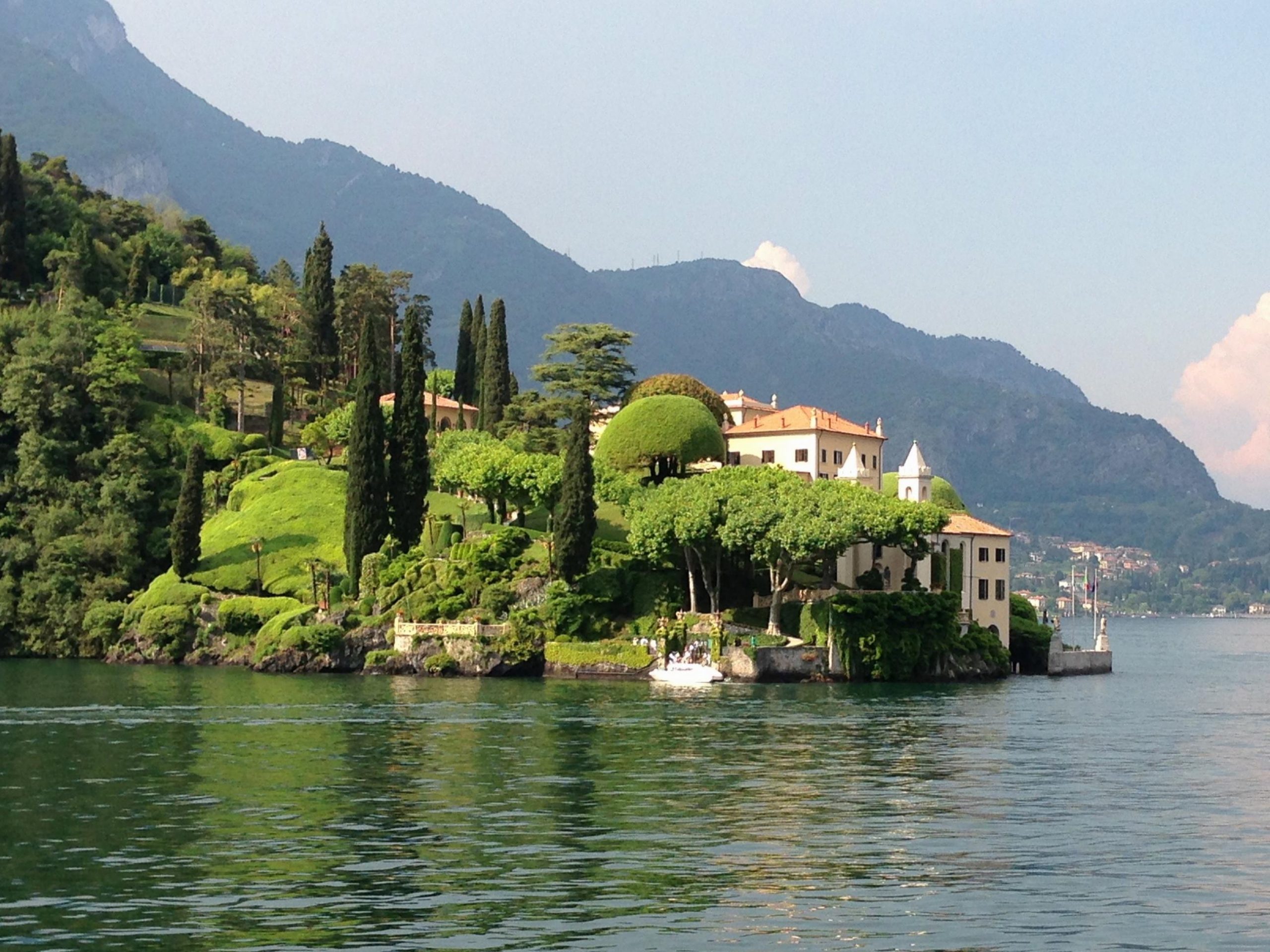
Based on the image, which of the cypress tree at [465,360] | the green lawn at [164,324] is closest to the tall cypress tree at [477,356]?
the cypress tree at [465,360]

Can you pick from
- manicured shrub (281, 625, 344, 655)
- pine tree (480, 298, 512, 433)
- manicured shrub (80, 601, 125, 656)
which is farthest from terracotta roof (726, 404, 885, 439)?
manicured shrub (80, 601, 125, 656)

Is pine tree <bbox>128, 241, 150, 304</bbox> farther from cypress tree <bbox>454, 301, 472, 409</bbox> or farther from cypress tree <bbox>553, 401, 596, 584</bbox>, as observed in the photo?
cypress tree <bbox>553, 401, 596, 584</bbox>

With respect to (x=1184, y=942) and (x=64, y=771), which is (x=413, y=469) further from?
(x=1184, y=942)

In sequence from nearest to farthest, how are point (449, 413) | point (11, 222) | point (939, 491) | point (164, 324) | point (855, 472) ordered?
1. point (855, 472)
2. point (939, 491)
3. point (449, 413)
4. point (11, 222)
5. point (164, 324)

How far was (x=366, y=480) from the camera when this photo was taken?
94.9m

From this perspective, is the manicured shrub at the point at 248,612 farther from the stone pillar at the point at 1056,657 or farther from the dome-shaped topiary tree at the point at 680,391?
the stone pillar at the point at 1056,657

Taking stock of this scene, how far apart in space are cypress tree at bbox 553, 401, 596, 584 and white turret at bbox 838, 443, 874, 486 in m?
19.7

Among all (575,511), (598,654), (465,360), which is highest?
(465,360)

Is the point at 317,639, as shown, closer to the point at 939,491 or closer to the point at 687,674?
the point at 687,674

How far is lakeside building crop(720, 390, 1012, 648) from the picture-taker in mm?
98000

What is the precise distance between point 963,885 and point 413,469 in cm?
6929

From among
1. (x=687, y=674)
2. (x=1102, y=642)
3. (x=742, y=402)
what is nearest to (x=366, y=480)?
(x=687, y=674)

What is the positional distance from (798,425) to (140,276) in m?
72.6

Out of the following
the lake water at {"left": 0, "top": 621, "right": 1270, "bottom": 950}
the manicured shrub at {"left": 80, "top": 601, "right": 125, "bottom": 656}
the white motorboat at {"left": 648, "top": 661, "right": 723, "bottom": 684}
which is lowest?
the lake water at {"left": 0, "top": 621, "right": 1270, "bottom": 950}
